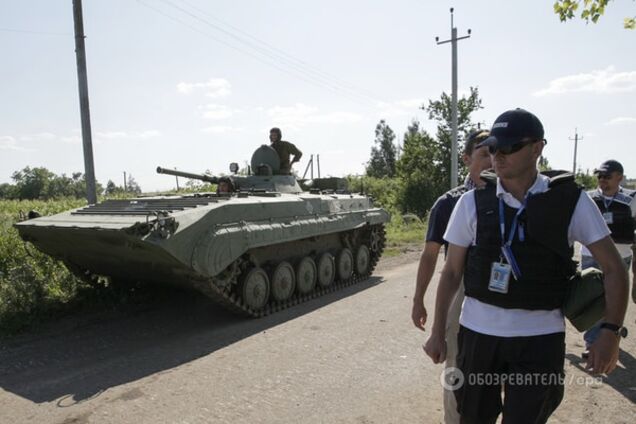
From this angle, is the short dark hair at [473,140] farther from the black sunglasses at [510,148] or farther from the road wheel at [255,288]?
the road wheel at [255,288]

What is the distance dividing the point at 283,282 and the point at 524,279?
5.90m

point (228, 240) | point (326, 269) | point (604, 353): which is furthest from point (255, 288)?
point (604, 353)

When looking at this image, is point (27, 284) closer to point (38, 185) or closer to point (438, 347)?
point (438, 347)

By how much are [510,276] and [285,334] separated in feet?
14.3

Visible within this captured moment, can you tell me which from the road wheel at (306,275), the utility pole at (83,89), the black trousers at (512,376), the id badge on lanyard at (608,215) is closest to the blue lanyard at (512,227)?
the black trousers at (512,376)

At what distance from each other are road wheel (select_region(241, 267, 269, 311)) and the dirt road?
0.28 metres

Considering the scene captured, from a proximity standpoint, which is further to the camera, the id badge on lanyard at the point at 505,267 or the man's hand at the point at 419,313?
the man's hand at the point at 419,313

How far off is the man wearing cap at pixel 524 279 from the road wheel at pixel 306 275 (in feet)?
19.5

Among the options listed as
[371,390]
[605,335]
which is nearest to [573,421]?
[371,390]

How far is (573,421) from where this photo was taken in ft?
12.4

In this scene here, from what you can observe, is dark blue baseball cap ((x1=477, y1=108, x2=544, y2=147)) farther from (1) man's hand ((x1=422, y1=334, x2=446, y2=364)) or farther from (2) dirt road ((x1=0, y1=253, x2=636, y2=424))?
(2) dirt road ((x1=0, y1=253, x2=636, y2=424))

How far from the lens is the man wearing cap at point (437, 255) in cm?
304

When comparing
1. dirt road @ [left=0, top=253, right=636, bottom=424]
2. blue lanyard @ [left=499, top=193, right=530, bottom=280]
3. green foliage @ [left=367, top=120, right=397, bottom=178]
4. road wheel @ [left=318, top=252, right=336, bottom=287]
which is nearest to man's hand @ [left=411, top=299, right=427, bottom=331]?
blue lanyard @ [left=499, top=193, right=530, bottom=280]

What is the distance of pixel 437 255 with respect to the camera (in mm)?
3193
